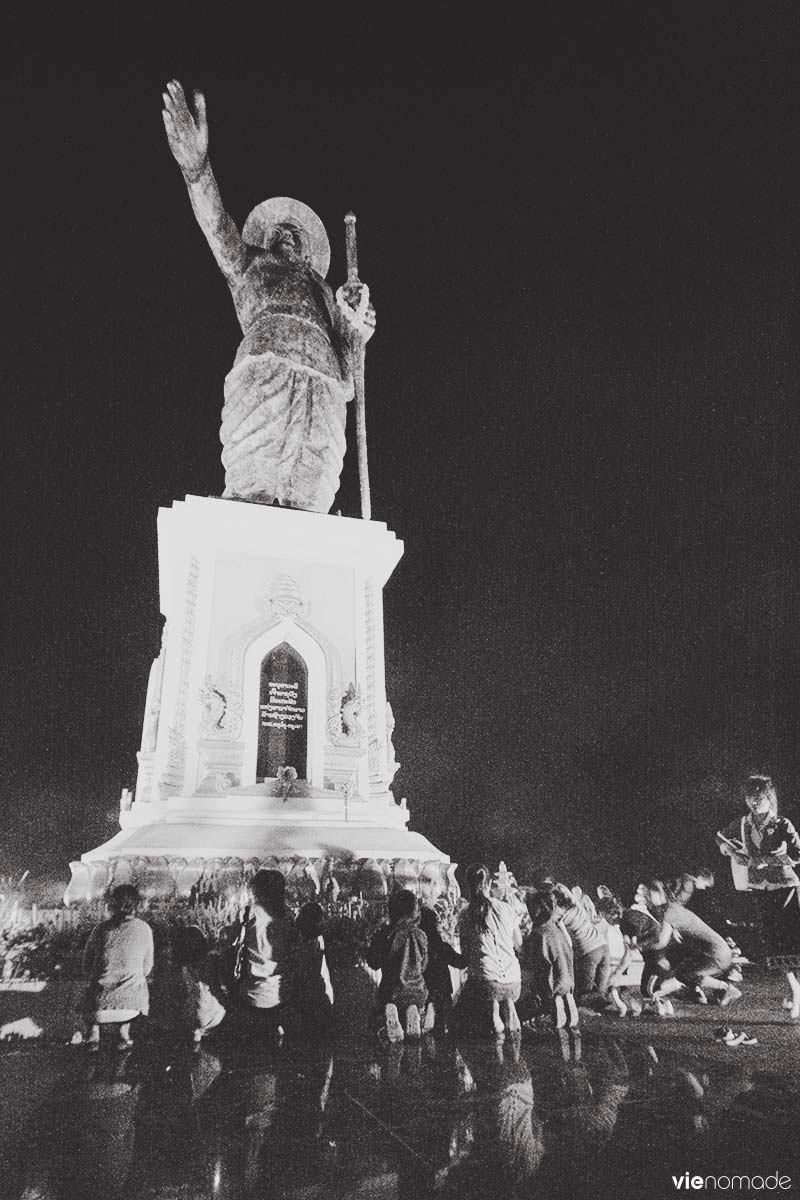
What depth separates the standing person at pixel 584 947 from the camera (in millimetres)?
7969

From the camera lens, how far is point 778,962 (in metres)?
10.2

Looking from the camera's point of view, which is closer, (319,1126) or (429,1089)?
(319,1126)

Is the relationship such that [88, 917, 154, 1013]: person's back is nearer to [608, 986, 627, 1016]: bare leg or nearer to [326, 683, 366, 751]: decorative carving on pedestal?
[608, 986, 627, 1016]: bare leg

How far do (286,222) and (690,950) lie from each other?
16080mm

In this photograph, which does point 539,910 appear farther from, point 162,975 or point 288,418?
point 288,418

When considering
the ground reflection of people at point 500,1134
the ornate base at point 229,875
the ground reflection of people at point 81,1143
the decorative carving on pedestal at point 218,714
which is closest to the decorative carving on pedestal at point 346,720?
the decorative carving on pedestal at point 218,714

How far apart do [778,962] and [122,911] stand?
8583 millimetres

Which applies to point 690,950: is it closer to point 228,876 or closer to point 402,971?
point 402,971

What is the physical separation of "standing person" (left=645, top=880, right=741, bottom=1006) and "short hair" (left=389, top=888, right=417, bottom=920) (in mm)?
2595

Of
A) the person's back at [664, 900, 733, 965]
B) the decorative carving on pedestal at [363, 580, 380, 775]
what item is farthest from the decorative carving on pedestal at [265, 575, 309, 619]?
the person's back at [664, 900, 733, 965]

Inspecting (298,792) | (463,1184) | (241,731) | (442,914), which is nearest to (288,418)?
(241,731)

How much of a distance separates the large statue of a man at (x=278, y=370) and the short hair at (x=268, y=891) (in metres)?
8.83

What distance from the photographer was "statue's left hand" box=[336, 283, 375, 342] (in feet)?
53.1

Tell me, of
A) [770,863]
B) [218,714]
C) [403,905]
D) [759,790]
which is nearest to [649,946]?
[403,905]
